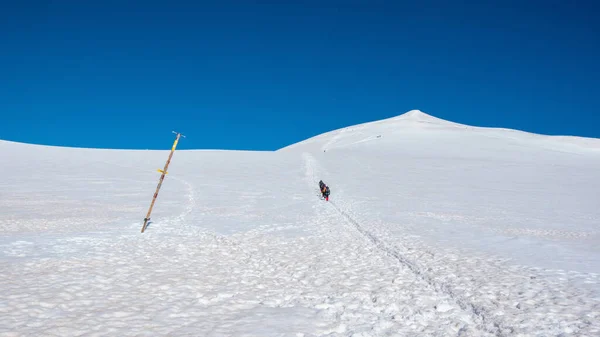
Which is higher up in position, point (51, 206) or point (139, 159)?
point (139, 159)

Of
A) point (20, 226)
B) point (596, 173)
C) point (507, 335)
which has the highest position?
point (596, 173)

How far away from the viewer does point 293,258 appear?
41.8ft

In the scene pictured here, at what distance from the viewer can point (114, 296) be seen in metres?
8.82

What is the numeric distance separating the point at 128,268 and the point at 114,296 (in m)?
2.36

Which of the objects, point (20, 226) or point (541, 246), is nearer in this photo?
point (541, 246)

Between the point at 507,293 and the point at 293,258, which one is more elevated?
the point at 293,258

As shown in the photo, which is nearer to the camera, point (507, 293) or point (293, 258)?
point (507, 293)

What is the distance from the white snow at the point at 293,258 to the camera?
25.5 feet

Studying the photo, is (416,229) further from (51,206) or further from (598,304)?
(51,206)

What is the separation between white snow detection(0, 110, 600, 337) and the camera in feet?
25.5

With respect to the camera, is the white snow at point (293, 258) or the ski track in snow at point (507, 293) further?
the white snow at point (293, 258)

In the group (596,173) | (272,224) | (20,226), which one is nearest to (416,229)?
(272,224)

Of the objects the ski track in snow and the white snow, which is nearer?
the ski track in snow

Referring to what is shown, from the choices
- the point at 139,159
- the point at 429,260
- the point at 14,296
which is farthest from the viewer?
the point at 139,159
